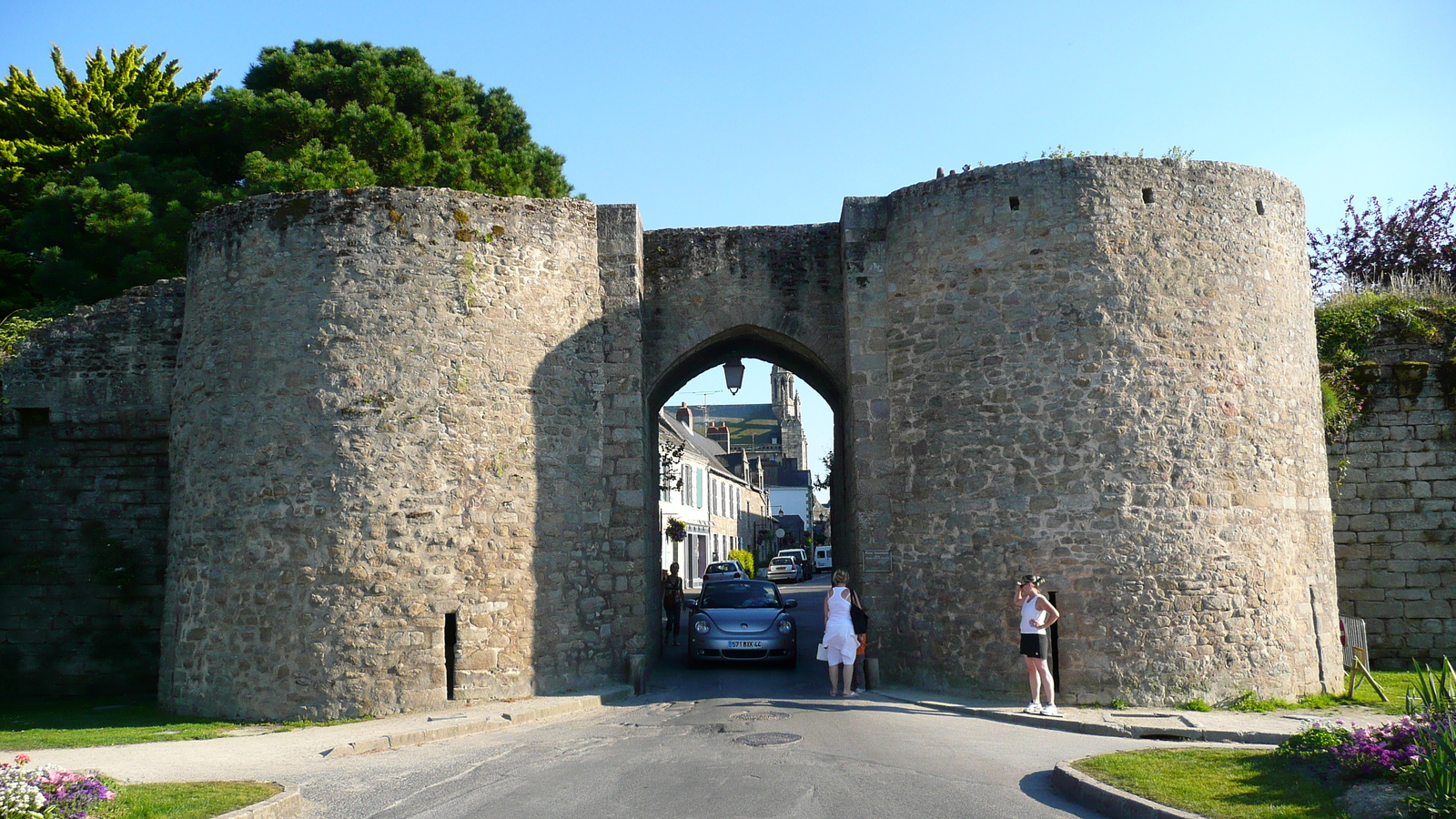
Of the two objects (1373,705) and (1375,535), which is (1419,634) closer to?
(1375,535)

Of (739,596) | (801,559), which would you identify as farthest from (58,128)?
(801,559)

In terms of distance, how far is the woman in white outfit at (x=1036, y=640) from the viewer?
34.2 feet

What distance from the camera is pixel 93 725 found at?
36.6 ft

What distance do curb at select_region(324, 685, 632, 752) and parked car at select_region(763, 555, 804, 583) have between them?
101ft

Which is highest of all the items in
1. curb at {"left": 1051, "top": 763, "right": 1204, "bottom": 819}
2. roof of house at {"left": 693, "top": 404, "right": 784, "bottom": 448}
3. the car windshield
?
roof of house at {"left": 693, "top": 404, "right": 784, "bottom": 448}

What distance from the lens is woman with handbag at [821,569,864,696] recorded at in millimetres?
11711

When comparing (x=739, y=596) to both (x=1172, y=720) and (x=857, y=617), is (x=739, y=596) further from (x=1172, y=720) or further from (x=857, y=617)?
(x=1172, y=720)

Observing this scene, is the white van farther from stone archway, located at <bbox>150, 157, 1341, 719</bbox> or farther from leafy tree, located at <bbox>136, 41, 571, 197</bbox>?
stone archway, located at <bbox>150, 157, 1341, 719</bbox>

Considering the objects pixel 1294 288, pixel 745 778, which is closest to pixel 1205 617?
pixel 1294 288

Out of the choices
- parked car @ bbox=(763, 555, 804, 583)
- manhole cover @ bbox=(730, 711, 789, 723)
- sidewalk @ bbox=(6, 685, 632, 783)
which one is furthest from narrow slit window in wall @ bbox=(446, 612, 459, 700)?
parked car @ bbox=(763, 555, 804, 583)

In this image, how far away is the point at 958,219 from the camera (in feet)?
40.4

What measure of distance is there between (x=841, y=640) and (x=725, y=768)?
14.5 feet

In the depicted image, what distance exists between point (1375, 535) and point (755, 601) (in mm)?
8935

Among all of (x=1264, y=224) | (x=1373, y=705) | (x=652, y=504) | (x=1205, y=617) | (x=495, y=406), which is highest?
(x=1264, y=224)
